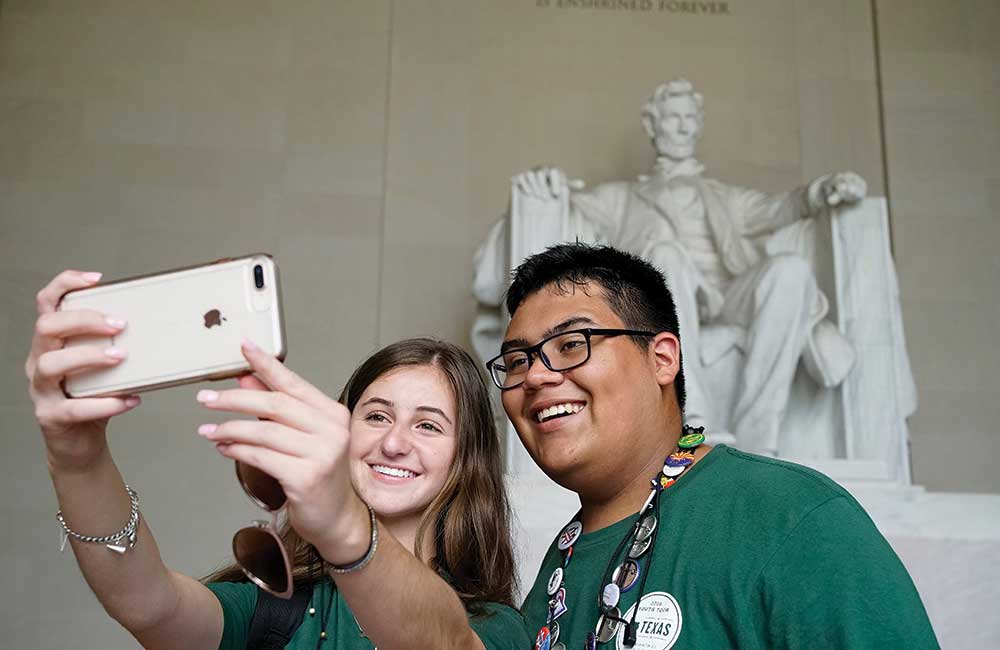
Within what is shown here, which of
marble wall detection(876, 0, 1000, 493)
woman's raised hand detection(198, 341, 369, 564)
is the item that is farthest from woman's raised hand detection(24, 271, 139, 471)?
marble wall detection(876, 0, 1000, 493)

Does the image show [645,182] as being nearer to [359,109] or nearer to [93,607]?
[359,109]

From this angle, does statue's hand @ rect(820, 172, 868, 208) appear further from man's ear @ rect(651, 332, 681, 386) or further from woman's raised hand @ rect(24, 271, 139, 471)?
woman's raised hand @ rect(24, 271, 139, 471)

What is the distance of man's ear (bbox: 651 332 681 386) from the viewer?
2.00 m

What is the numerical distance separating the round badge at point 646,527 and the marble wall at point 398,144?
16.0 feet

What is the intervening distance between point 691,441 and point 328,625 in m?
0.69

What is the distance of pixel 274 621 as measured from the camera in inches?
68.5

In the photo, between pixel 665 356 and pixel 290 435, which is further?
pixel 665 356

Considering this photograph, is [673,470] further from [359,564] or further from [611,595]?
[359,564]

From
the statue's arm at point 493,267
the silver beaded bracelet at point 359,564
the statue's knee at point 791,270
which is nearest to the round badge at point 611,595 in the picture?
the silver beaded bracelet at point 359,564

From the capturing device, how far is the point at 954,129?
7.44 m

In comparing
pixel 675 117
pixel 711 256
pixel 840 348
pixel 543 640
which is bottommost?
pixel 543 640

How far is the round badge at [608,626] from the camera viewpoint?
62.8 inches

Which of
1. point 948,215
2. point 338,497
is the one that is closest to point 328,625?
point 338,497

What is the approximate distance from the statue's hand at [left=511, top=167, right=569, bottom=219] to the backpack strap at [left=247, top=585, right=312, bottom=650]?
12.3 ft
